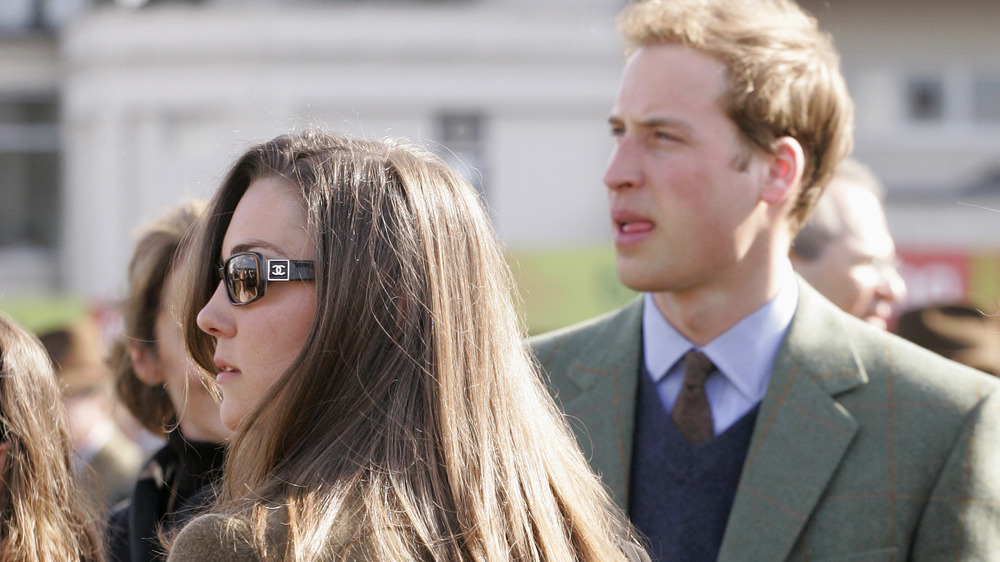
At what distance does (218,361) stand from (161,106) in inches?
572

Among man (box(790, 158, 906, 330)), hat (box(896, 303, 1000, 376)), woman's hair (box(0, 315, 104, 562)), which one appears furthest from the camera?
hat (box(896, 303, 1000, 376))

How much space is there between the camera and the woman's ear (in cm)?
281

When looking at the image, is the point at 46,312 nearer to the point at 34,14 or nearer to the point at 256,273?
the point at 256,273

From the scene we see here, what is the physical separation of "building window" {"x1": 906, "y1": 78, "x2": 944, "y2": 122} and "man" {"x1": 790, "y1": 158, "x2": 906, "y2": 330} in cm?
1482

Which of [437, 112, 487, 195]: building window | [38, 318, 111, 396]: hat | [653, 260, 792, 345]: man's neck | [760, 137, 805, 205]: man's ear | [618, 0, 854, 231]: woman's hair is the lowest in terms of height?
[38, 318, 111, 396]: hat

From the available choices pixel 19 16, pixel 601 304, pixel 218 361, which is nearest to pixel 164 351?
pixel 218 361

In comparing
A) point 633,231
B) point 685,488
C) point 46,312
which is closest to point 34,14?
point 46,312

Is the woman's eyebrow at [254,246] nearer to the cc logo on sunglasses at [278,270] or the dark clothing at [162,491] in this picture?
the cc logo on sunglasses at [278,270]

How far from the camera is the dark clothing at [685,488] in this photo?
2.27m

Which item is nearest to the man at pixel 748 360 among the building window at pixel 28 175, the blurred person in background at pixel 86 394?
the blurred person in background at pixel 86 394

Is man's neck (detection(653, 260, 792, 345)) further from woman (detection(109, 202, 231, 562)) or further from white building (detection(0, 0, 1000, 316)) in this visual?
white building (detection(0, 0, 1000, 316))

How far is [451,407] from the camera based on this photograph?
153 cm

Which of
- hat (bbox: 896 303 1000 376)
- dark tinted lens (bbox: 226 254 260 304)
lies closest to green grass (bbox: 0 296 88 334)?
hat (bbox: 896 303 1000 376)

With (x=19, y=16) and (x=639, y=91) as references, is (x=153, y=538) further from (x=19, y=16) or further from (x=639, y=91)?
(x=19, y=16)
